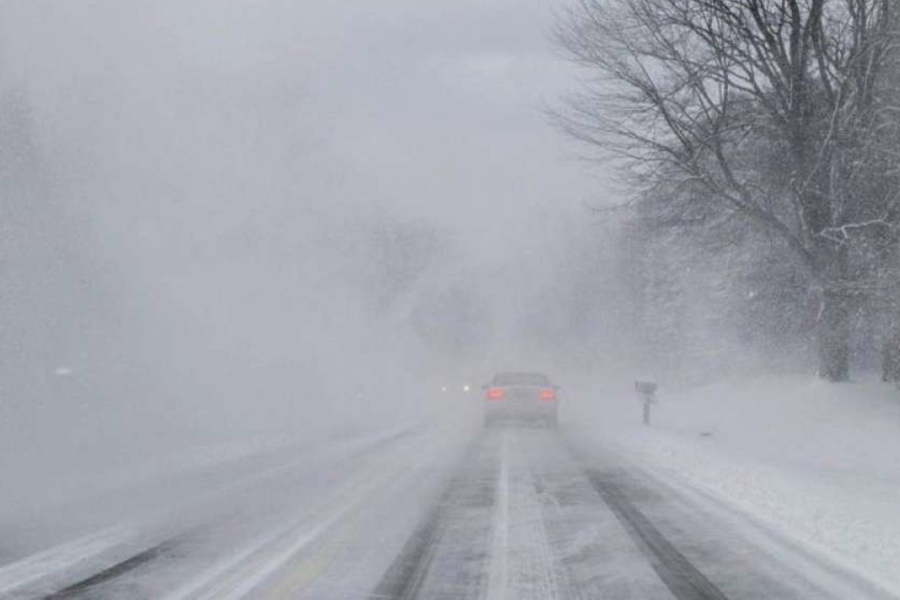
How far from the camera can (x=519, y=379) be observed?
31.9 meters

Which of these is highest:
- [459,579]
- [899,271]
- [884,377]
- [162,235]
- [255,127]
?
[255,127]

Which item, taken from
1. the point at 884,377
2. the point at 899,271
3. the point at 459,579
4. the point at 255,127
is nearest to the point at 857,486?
the point at 899,271

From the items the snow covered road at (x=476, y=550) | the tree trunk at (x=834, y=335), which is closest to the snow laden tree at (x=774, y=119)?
the tree trunk at (x=834, y=335)

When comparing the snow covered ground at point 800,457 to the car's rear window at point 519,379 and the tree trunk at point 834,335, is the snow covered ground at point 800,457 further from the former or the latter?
the car's rear window at point 519,379

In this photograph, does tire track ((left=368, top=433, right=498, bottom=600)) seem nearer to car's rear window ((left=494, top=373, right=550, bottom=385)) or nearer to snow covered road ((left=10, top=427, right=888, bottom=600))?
snow covered road ((left=10, top=427, right=888, bottom=600))

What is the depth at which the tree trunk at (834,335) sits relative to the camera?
23266 mm

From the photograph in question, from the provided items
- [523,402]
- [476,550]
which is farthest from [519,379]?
[476,550]

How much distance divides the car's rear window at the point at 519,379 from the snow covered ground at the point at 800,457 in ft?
5.39

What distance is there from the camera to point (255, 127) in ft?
97.7

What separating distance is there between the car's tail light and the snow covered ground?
2245 mm

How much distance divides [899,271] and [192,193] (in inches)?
588

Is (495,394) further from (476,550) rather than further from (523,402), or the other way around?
(476,550)

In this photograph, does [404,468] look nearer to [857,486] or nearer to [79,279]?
[857,486]

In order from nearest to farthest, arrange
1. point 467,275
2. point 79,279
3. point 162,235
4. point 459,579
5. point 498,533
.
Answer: point 459,579 → point 498,533 → point 79,279 → point 162,235 → point 467,275
